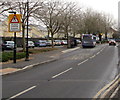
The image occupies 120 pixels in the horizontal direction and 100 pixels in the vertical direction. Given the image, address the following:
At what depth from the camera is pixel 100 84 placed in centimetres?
954

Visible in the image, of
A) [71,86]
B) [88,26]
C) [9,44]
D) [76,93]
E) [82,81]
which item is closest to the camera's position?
[76,93]

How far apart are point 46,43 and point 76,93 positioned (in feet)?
144

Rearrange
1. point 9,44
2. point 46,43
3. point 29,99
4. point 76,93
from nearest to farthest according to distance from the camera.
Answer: point 29,99 → point 76,93 → point 9,44 → point 46,43

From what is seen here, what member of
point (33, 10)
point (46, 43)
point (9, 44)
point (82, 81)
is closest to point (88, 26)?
point (46, 43)

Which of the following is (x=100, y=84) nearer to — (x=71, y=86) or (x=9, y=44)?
(x=71, y=86)

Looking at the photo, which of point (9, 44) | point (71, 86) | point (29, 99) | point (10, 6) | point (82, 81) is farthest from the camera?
point (9, 44)

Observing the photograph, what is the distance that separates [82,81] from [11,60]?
34.5ft

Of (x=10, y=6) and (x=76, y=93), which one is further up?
(x=10, y=6)

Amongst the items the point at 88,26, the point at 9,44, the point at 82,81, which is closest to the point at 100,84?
the point at 82,81

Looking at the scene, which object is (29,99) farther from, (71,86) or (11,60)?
(11,60)

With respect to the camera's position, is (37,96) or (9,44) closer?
(37,96)

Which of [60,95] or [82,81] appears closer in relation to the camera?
[60,95]

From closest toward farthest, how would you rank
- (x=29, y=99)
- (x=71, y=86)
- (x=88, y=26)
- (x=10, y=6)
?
(x=29, y=99) → (x=71, y=86) → (x=10, y=6) → (x=88, y=26)

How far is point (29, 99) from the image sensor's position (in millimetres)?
7188
